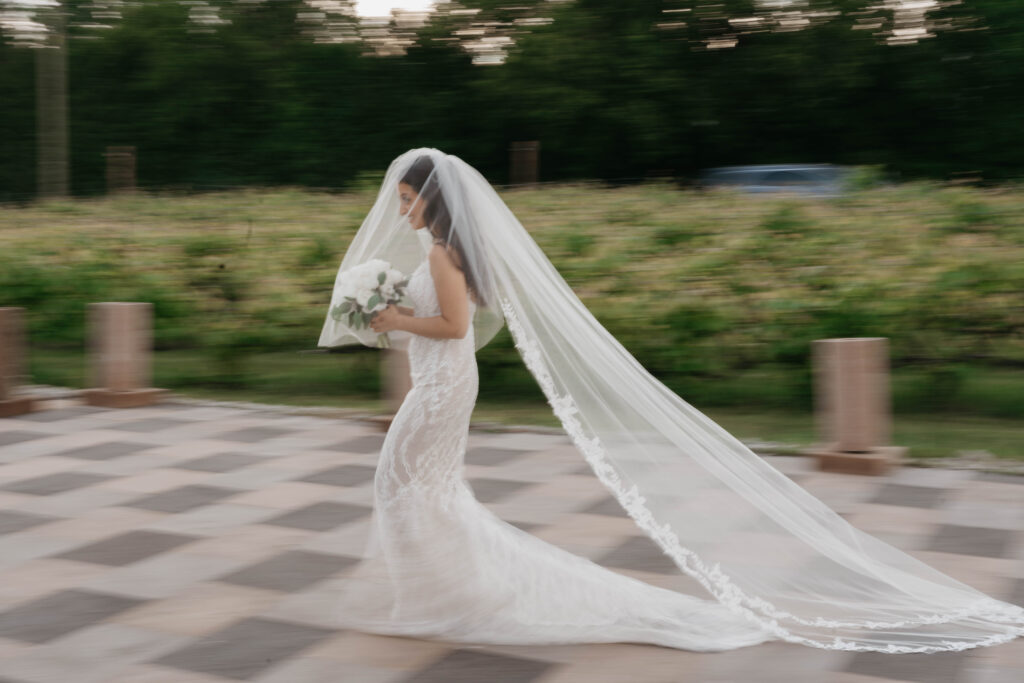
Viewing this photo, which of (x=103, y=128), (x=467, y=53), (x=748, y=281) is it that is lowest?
(x=748, y=281)

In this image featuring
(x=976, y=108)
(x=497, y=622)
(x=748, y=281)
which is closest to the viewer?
(x=497, y=622)

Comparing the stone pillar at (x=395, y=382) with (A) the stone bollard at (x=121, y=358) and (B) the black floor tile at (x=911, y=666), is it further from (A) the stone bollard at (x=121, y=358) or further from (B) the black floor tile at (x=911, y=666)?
(B) the black floor tile at (x=911, y=666)

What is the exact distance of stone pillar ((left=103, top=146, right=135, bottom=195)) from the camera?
62.6ft

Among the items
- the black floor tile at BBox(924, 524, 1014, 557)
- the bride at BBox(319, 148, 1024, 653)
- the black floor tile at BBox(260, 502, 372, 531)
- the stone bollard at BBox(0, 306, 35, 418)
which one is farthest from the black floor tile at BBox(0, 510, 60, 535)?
the black floor tile at BBox(924, 524, 1014, 557)

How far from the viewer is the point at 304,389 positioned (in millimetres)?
9680

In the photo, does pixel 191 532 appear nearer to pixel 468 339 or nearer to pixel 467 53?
pixel 468 339

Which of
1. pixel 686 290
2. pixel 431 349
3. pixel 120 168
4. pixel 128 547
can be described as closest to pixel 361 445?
pixel 128 547

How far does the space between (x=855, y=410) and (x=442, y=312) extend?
3392 mm

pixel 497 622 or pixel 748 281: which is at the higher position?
pixel 748 281

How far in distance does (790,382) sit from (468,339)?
496 centimetres

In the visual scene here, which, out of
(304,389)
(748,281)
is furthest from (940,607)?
(304,389)

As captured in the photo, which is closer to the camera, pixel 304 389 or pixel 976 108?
pixel 304 389

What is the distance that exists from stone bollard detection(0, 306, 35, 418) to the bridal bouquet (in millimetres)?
5324

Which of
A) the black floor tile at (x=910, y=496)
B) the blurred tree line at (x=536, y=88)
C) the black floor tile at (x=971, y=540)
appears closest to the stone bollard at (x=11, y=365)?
the black floor tile at (x=910, y=496)
